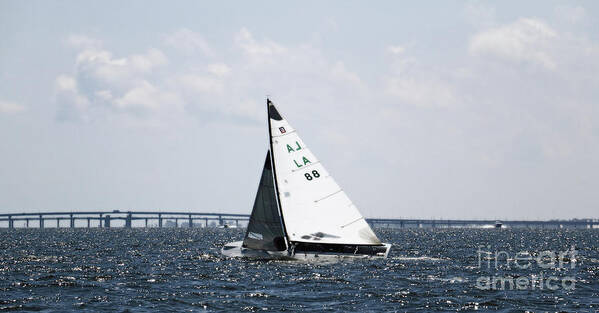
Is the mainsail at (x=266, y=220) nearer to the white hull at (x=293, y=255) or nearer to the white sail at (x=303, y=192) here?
the white hull at (x=293, y=255)

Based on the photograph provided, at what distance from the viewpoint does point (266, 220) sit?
49.2 metres

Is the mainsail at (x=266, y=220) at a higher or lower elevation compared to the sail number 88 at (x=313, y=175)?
lower

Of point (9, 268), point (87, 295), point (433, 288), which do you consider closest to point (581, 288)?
point (433, 288)

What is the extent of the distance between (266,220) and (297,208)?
2.46m

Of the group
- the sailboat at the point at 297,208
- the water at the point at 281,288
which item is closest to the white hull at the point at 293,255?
the sailboat at the point at 297,208

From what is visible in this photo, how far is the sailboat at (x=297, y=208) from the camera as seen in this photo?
48.1 metres

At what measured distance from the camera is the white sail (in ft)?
158

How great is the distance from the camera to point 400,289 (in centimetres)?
3619

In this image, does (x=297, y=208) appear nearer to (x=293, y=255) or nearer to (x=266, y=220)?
(x=266, y=220)

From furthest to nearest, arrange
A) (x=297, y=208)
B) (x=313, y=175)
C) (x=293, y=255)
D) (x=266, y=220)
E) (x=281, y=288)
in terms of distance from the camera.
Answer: (x=266, y=220)
(x=293, y=255)
(x=313, y=175)
(x=297, y=208)
(x=281, y=288)

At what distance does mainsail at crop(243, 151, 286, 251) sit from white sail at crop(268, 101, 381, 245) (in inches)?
37.3

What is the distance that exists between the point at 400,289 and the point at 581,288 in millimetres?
8904

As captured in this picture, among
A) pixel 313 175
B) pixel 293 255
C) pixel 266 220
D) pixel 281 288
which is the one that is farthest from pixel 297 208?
pixel 281 288

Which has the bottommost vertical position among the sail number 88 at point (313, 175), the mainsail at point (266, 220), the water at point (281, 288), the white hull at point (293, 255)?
the water at point (281, 288)
